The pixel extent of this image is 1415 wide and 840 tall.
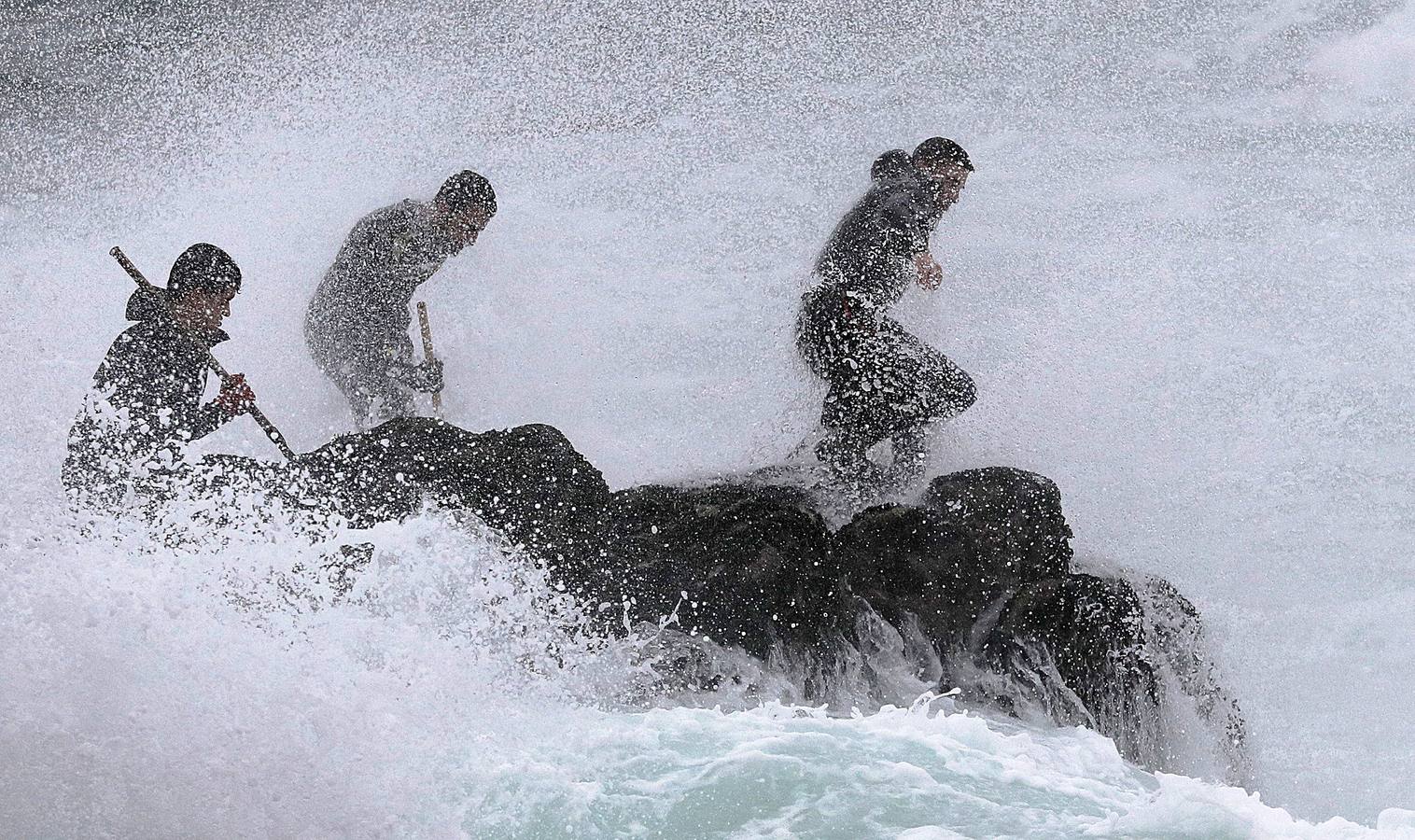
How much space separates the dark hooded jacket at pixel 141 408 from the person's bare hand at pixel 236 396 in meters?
0.05

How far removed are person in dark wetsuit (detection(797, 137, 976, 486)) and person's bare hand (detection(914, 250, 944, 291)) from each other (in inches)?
6.8

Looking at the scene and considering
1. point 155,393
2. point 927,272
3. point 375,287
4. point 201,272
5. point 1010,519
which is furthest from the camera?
point 927,272

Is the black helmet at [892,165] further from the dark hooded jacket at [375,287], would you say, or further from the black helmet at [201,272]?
the black helmet at [201,272]

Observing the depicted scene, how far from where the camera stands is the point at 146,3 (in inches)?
446

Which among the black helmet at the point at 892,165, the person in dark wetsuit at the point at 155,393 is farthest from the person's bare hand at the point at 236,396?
the black helmet at the point at 892,165

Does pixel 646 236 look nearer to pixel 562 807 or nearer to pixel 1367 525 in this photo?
pixel 1367 525

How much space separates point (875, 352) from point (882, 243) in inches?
17.0

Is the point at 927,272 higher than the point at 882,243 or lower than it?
higher

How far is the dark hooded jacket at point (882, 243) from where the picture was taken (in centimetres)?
486

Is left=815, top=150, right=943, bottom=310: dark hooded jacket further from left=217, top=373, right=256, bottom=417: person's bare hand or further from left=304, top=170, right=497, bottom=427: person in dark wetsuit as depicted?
left=217, top=373, right=256, bottom=417: person's bare hand

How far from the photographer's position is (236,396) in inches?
177

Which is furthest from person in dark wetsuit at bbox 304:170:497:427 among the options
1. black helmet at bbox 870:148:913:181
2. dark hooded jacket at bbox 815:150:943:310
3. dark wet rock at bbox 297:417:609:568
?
black helmet at bbox 870:148:913:181

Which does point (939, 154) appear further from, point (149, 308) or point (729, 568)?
point (149, 308)

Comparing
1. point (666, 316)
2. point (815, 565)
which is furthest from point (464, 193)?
point (666, 316)
